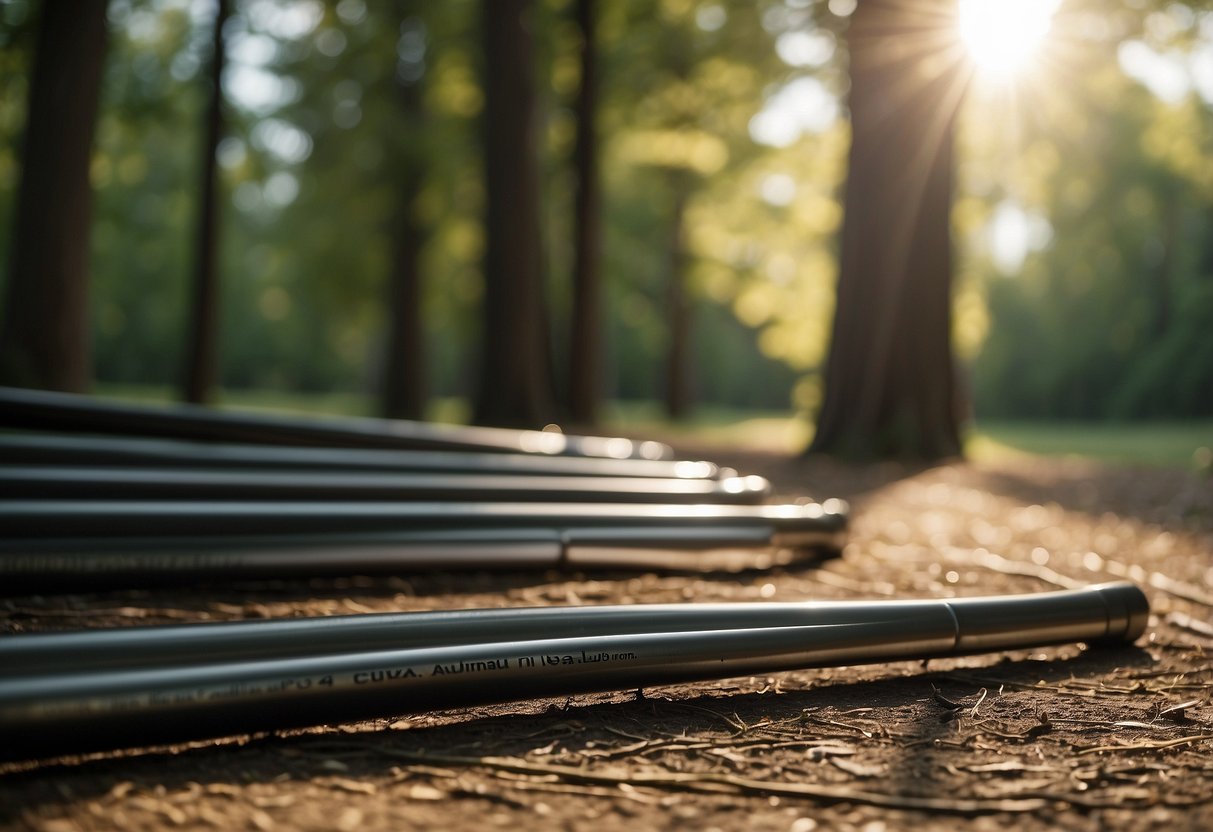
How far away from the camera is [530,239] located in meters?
10.5

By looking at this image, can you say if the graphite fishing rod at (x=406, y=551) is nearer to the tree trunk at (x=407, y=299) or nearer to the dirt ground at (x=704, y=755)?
the dirt ground at (x=704, y=755)

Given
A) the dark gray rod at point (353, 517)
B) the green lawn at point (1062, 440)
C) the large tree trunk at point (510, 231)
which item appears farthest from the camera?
the green lawn at point (1062, 440)

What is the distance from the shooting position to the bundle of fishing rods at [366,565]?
6.13ft

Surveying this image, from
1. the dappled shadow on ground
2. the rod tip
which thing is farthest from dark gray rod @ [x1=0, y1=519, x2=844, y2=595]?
the rod tip

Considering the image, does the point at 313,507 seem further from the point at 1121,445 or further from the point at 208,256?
the point at 1121,445

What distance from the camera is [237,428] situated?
499cm

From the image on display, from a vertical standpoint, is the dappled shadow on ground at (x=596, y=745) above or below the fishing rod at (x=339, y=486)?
below

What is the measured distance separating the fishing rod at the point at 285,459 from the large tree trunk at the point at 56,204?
340 cm

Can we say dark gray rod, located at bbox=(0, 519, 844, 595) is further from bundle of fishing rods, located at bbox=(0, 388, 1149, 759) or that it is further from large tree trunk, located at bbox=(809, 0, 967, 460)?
large tree trunk, located at bbox=(809, 0, 967, 460)

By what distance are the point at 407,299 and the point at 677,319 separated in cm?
610

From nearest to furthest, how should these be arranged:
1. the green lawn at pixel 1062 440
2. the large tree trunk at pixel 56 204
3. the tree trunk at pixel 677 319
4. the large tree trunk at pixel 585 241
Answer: the large tree trunk at pixel 56 204, the green lawn at pixel 1062 440, the large tree trunk at pixel 585 241, the tree trunk at pixel 677 319

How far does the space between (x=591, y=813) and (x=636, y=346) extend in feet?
147

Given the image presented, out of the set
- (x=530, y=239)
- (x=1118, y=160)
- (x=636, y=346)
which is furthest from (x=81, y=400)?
(x=636, y=346)

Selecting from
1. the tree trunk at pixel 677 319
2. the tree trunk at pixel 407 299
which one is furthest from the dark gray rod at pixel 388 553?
the tree trunk at pixel 677 319
